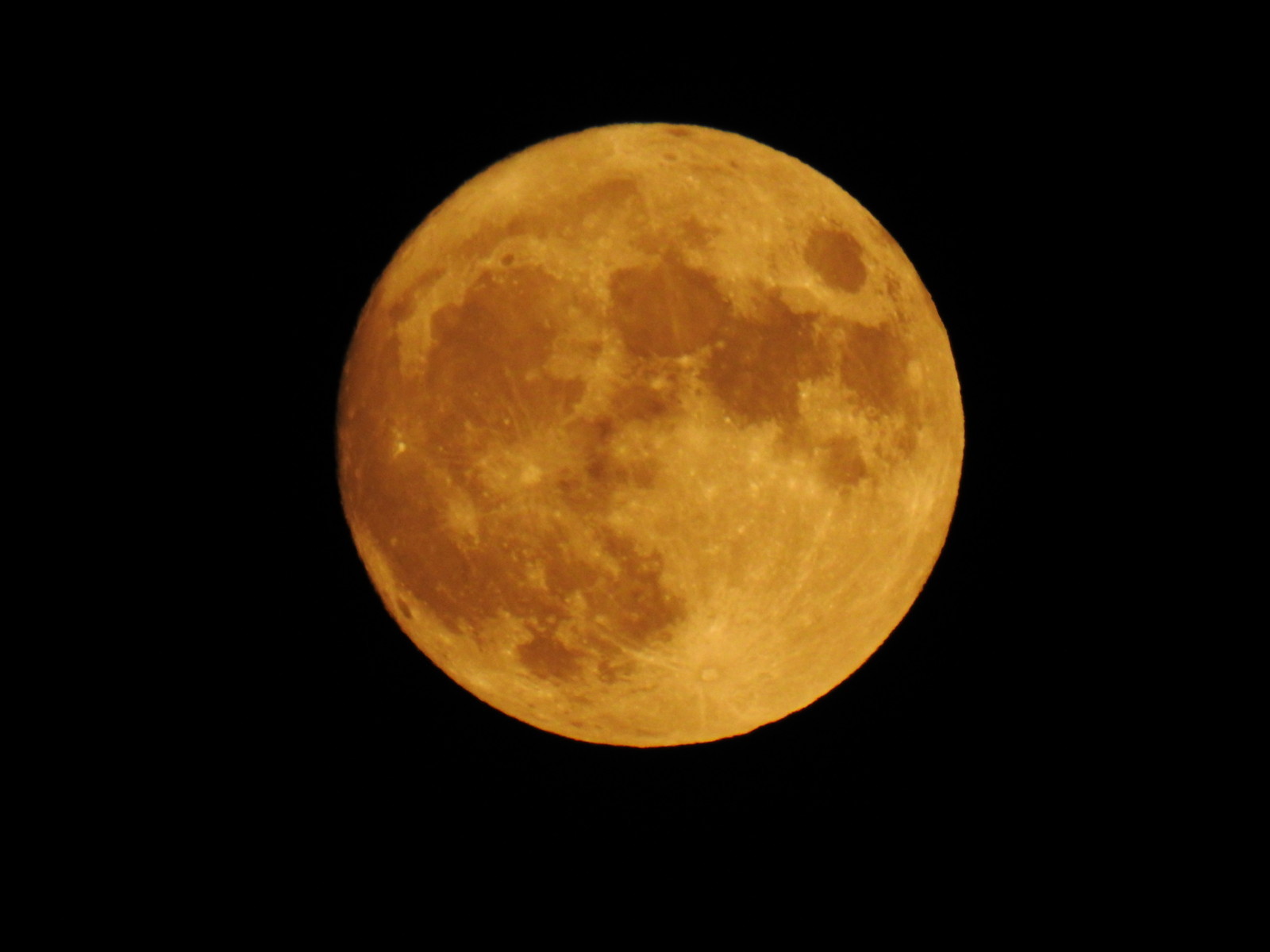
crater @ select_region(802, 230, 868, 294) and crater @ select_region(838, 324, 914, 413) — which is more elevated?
crater @ select_region(802, 230, 868, 294)

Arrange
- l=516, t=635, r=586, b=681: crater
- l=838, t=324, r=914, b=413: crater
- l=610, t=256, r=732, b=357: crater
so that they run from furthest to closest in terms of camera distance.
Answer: l=516, t=635, r=586, b=681: crater < l=838, t=324, r=914, b=413: crater < l=610, t=256, r=732, b=357: crater

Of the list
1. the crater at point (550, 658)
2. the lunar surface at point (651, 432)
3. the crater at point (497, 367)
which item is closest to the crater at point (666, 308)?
the lunar surface at point (651, 432)

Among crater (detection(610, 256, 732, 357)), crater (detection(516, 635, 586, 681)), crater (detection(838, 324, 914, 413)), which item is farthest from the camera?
crater (detection(516, 635, 586, 681))

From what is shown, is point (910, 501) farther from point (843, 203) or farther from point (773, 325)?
point (843, 203)

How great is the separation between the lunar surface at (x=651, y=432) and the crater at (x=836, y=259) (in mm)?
13

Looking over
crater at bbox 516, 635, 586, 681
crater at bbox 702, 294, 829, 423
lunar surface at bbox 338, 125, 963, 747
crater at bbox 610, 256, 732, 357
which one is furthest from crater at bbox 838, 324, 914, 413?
crater at bbox 516, 635, 586, 681

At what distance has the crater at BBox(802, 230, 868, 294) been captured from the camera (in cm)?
355

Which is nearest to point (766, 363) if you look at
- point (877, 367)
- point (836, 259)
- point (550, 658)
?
point (877, 367)

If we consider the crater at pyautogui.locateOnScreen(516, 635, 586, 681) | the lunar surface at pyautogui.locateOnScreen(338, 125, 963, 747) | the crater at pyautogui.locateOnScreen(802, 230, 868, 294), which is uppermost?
the crater at pyautogui.locateOnScreen(802, 230, 868, 294)

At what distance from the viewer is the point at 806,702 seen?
4.30 metres

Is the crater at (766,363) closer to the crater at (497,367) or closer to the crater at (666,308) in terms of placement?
the crater at (666,308)

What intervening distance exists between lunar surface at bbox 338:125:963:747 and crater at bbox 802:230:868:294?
0.01 m

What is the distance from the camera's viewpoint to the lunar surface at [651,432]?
323cm

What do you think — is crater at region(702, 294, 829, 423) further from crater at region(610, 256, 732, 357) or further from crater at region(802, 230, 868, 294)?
crater at region(802, 230, 868, 294)
